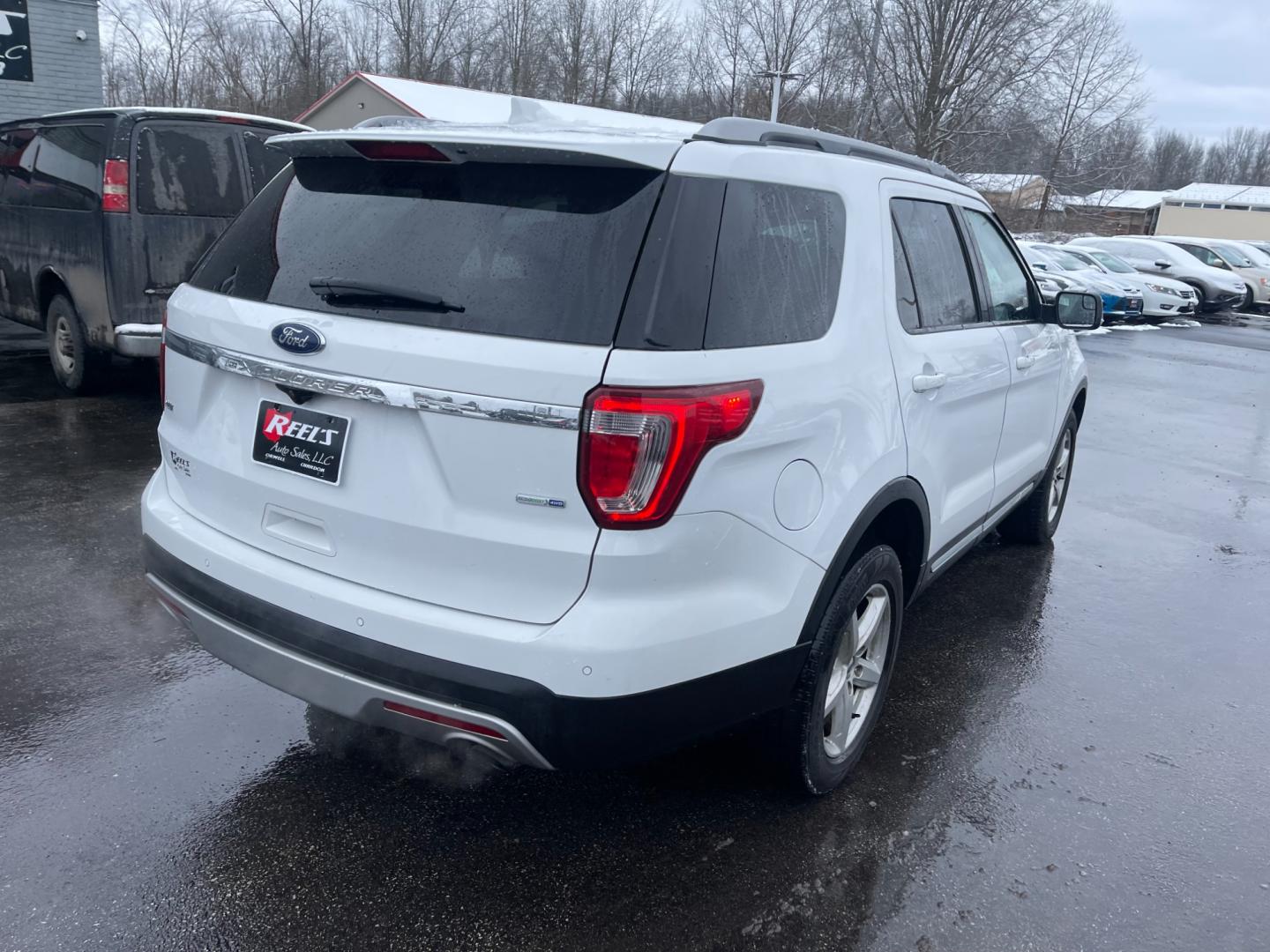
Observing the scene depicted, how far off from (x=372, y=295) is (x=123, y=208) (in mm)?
5341

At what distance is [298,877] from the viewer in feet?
8.90

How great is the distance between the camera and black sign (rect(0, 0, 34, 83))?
1380 centimetres

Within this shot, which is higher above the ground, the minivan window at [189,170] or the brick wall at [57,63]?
the brick wall at [57,63]

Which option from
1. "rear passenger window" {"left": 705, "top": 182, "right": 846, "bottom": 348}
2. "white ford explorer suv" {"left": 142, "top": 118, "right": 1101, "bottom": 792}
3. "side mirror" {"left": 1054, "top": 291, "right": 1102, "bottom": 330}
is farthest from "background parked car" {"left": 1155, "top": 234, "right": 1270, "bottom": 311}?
"white ford explorer suv" {"left": 142, "top": 118, "right": 1101, "bottom": 792}

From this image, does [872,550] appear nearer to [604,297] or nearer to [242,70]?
[604,297]

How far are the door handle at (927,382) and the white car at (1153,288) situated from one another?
2094 centimetres

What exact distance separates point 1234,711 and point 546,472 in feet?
10.8

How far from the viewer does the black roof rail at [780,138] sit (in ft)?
8.62

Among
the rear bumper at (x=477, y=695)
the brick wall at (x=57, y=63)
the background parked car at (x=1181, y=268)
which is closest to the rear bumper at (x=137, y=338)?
the rear bumper at (x=477, y=695)

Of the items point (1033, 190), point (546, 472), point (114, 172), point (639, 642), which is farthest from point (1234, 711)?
point (1033, 190)

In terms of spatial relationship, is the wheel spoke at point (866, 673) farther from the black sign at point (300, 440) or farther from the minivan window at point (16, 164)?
the minivan window at point (16, 164)

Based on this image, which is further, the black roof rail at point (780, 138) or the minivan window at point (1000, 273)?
the minivan window at point (1000, 273)

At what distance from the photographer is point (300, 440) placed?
2.55 meters

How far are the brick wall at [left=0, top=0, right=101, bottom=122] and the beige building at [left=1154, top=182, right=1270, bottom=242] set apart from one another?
3043 inches
